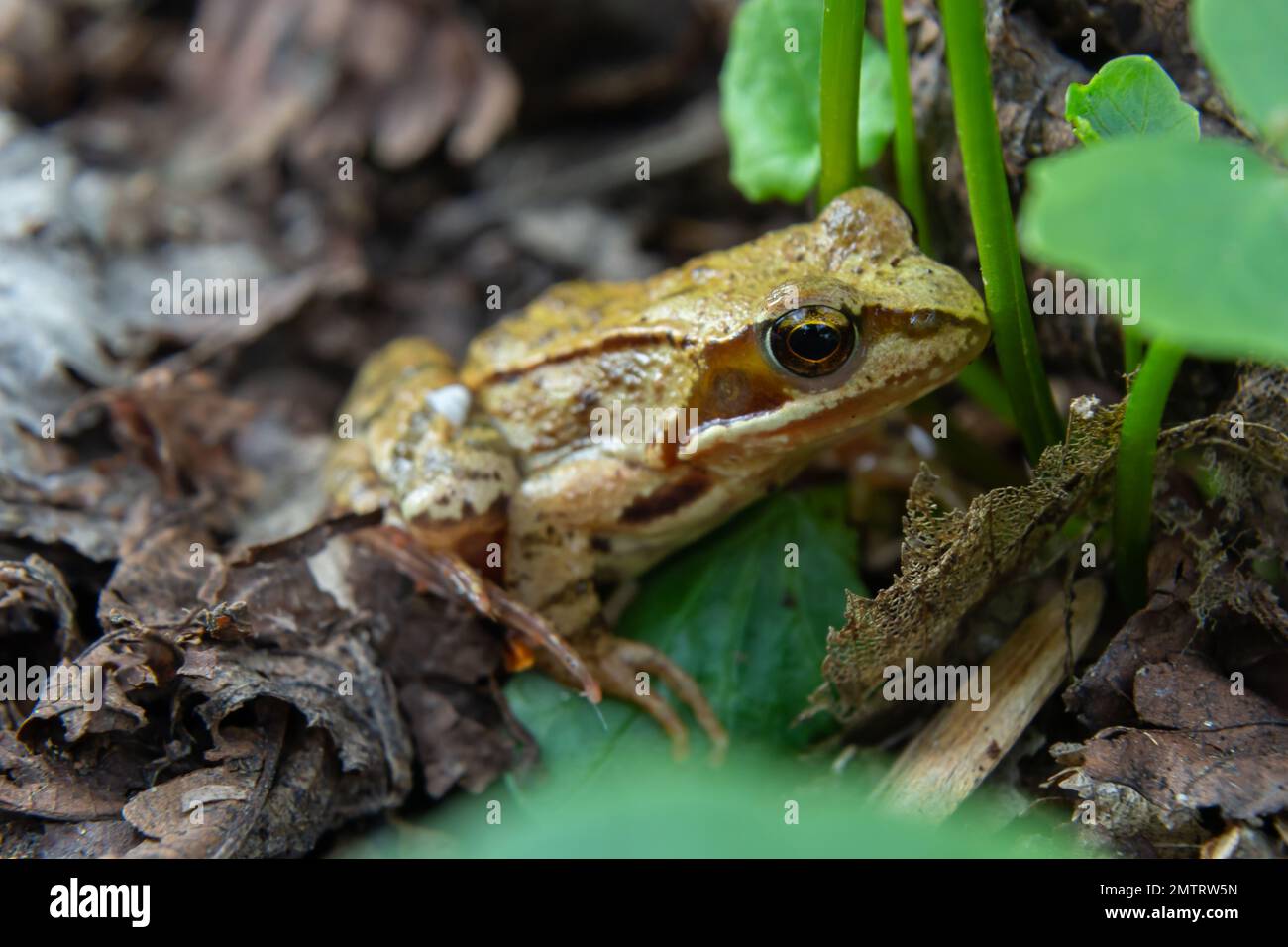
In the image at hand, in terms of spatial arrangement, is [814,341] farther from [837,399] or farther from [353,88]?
[353,88]

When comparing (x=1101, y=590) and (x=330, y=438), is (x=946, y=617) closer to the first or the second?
(x=1101, y=590)

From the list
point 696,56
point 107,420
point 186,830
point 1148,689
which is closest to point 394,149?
point 696,56

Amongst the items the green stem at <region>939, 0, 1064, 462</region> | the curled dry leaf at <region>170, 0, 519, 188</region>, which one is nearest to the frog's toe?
the green stem at <region>939, 0, 1064, 462</region>

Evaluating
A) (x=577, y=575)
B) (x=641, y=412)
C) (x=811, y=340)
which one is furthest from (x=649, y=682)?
(x=811, y=340)

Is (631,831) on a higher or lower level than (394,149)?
lower

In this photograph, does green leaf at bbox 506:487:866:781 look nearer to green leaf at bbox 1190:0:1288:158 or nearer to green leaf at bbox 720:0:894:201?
green leaf at bbox 720:0:894:201

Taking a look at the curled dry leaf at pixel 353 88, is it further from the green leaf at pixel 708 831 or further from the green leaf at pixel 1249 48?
the green leaf at pixel 708 831
